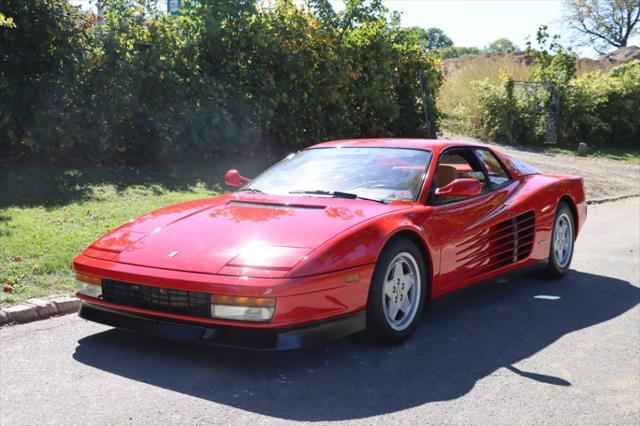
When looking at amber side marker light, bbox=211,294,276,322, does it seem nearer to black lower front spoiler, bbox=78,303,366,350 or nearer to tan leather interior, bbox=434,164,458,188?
black lower front spoiler, bbox=78,303,366,350

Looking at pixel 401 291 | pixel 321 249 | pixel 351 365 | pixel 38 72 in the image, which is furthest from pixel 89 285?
pixel 38 72

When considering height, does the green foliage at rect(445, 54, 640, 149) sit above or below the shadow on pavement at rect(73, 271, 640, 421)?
above

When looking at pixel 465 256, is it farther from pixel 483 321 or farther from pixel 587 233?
pixel 587 233

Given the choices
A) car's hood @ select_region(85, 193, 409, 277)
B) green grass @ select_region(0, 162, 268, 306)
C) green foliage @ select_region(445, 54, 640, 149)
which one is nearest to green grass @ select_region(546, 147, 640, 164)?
green foliage @ select_region(445, 54, 640, 149)

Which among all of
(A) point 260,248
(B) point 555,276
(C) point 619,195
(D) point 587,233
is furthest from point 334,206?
(C) point 619,195

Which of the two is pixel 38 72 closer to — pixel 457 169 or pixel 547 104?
pixel 457 169

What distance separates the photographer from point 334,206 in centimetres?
491

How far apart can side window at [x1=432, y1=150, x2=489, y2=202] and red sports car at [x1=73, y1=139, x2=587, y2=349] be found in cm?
2

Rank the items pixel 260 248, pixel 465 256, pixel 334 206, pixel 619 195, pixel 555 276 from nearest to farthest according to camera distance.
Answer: pixel 260 248
pixel 334 206
pixel 465 256
pixel 555 276
pixel 619 195

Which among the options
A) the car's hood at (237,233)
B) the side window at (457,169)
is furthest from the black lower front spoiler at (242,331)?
the side window at (457,169)

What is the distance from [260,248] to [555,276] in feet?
12.0

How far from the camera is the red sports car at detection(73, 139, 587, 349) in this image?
4.02m

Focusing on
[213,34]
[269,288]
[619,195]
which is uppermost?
[213,34]

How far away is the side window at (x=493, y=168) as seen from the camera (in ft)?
20.3
